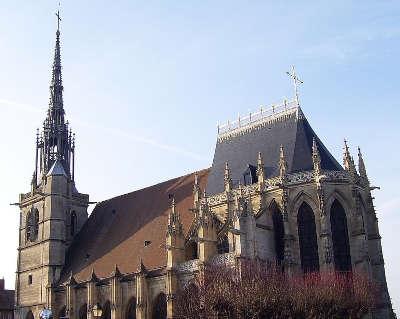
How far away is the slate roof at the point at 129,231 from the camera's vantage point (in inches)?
1828

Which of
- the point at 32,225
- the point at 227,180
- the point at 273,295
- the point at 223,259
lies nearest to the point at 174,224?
the point at 227,180

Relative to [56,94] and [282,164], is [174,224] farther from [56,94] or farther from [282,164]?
[56,94]

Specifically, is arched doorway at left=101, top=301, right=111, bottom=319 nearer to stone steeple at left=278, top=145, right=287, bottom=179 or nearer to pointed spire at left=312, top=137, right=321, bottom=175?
stone steeple at left=278, top=145, right=287, bottom=179

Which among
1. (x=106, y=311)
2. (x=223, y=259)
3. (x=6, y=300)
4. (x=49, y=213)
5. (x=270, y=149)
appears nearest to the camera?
(x=223, y=259)

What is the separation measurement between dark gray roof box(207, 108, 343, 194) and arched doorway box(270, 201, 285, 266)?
266 cm

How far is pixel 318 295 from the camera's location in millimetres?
33719

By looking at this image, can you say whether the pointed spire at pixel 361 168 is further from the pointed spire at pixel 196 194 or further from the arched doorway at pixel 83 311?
the arched doorway at pixel 83 311

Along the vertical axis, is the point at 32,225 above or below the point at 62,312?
above

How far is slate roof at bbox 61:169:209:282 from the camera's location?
46.4m

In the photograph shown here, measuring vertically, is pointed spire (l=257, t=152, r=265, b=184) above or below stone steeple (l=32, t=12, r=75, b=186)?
below

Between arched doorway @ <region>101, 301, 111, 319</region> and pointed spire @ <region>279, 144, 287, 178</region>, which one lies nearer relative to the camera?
pointed spire @ <region>279, 144, 287, 178</region>

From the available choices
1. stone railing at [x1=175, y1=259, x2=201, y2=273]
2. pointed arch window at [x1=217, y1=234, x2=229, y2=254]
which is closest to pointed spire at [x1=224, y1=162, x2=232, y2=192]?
pointed arch window at [x1=217, y1=234, x2=229, y2=254]

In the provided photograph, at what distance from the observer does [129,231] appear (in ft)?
165

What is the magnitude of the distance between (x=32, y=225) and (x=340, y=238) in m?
29.4
